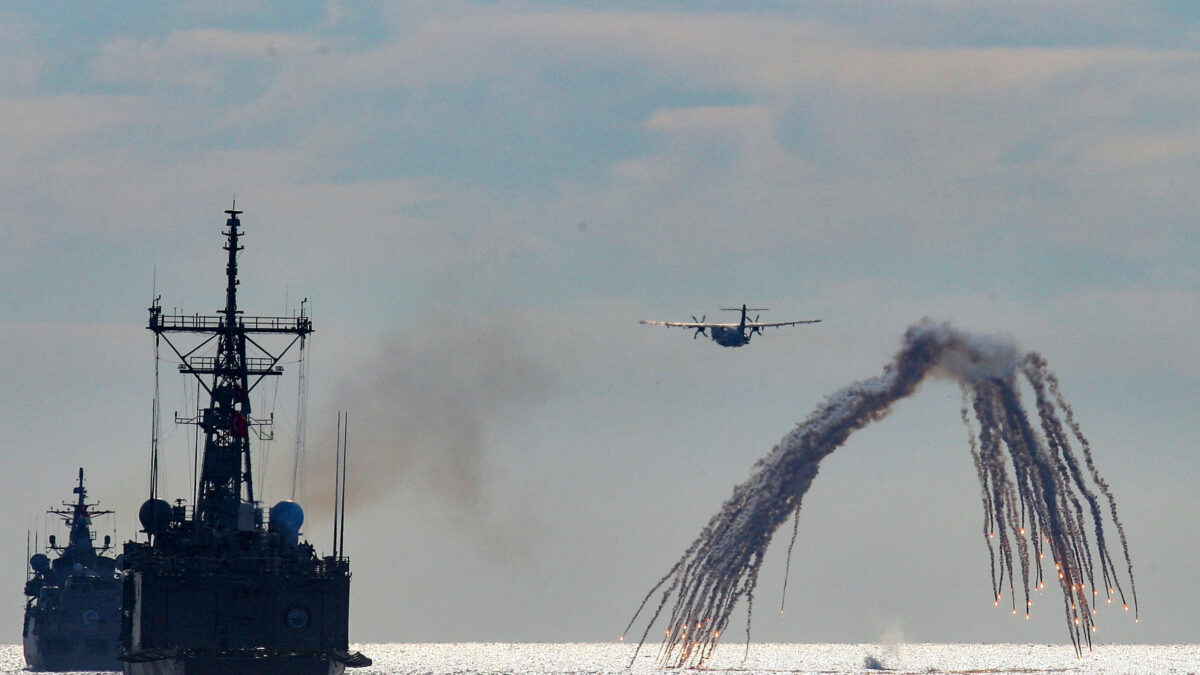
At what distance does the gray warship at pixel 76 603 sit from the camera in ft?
593

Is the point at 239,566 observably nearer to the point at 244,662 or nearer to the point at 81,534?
the point at 244,662

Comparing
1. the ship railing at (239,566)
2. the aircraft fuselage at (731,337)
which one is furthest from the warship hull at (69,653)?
the ship railing at (239,566)

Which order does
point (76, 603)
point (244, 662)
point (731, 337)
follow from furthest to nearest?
point (76, 603) → point (731, 337) → point (244, 662)

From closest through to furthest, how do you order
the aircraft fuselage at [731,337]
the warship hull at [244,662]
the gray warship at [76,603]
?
the warship hull at [244,662], the aircraft fuselage at [731,337], the gray warship at [76,603]

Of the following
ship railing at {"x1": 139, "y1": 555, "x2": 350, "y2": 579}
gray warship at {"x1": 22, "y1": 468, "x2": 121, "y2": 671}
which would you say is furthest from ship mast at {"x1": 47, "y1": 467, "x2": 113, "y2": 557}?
ship railing at {"x1": 139, "y1": 555, "x2": 350, "y2": 579}

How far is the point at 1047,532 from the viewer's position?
85.9 metres

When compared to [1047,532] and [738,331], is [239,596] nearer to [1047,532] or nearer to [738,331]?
[1047,532]

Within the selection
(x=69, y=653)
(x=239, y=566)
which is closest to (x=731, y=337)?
(x=239, y=566)

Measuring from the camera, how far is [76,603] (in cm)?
18312

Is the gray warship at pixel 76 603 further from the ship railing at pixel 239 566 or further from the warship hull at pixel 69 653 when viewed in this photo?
the ship railing at pixel 239 566

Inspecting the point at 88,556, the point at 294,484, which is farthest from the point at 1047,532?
the point at 88,556

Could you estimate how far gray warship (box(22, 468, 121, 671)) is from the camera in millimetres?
180625

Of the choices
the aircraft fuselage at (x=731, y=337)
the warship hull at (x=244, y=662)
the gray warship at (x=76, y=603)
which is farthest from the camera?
the gray warship at (x=76, y=603)

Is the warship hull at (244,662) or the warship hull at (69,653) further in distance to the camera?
the warship hull at (69,653)
